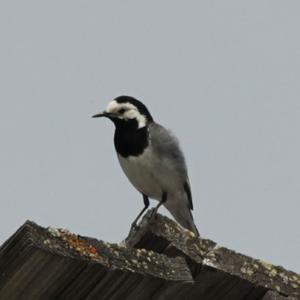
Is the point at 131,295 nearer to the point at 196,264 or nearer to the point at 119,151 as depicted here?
the point at 196,264

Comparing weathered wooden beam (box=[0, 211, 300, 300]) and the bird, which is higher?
the bird

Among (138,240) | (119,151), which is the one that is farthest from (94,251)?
(119,151)

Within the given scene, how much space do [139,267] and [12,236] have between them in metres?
0.63

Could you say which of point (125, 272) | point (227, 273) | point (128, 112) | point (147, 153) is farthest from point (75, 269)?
point (128, 112)

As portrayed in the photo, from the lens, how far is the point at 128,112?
11.0m

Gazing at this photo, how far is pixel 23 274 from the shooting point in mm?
4145

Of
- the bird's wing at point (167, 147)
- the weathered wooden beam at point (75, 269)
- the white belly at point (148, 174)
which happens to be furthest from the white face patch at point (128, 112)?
the weathered wooden beam at point (75, 269)

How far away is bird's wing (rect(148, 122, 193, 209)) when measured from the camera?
10742 millimetres

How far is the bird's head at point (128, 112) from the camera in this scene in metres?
11.0

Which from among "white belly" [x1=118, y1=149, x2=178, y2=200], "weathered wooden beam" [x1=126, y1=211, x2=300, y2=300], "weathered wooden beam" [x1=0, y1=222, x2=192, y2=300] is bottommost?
"weathered wooden beam" [x1=0, y1=222, x2=192, y2=300]

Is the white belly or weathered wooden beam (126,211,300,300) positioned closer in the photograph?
weathered wooden beam (126,211,300,300)

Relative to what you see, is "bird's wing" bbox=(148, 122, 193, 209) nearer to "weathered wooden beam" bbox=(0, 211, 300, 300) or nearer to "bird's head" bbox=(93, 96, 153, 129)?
"bird's head" bbox=(93, 96, 153, 129)

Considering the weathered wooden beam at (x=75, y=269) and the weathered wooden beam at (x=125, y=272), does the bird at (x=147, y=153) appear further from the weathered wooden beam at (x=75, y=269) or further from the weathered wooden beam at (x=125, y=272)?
the weathered wooden beam at (x=75, y=269)

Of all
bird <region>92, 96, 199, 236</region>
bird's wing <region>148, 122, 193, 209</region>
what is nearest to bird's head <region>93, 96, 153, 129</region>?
bird <region>92, 96, 199, 236</region>
